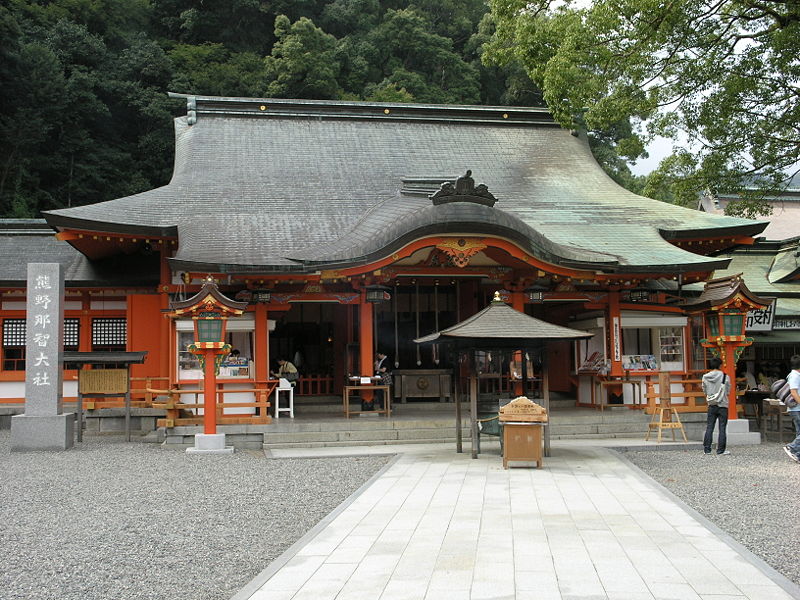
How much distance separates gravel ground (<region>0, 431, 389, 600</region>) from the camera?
5590 millimetres

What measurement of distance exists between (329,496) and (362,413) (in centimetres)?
646

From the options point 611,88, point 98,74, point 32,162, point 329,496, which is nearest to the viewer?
point 329,496

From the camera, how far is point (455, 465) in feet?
35.7

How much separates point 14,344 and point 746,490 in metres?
15.1

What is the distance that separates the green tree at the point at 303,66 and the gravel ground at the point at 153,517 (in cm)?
2550

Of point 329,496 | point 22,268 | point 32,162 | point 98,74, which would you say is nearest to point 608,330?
point 329,496

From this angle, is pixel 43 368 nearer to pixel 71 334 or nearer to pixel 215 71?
pixel 71 334

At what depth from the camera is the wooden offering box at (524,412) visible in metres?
10.4

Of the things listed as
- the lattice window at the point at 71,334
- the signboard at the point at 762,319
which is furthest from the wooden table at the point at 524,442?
the lattice window at the point at 71,334

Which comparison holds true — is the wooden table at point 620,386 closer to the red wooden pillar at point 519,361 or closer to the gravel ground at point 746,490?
the red wooden pillar at point 519,361

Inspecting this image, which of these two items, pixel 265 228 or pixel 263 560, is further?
pixel 265 228

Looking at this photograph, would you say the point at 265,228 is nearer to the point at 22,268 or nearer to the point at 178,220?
the point at 178,220

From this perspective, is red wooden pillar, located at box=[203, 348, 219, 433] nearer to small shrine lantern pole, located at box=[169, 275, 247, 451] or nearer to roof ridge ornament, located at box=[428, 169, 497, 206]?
small shrine lantern pole, located at box=[169, 275, 247, 451]

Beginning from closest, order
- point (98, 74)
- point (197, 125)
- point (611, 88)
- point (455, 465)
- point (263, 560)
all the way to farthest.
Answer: point (263, 560) < point (455, 465) < point (611, 88) < point (197, 125) < point (98, 74)
